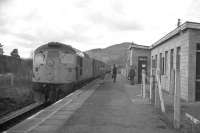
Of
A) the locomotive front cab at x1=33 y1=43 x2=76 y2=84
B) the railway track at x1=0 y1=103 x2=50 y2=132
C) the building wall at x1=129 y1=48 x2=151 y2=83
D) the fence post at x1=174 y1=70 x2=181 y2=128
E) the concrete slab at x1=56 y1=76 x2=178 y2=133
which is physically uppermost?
the building wall at x1=129 y1=48 x2=151 y2=83

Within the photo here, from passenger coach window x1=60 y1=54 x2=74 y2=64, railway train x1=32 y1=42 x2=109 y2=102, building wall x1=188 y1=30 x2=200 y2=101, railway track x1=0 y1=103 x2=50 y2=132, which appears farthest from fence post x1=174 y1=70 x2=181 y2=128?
passenger coach window x1=60 y1=54 x2=74 y2=64

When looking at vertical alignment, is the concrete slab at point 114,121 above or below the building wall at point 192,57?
below

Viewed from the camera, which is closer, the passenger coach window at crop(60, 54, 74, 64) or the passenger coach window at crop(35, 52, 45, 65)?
the passenger coach window at crop(35, 52, 45, 65)

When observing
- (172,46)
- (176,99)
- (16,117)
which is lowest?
(16,117)

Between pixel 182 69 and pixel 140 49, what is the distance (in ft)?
53.6

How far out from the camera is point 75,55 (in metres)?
18.3

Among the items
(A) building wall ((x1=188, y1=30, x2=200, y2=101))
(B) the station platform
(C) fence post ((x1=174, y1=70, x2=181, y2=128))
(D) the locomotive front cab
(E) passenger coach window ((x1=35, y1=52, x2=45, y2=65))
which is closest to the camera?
(B) the station platform

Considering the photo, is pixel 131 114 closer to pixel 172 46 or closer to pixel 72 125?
pixel 72 125

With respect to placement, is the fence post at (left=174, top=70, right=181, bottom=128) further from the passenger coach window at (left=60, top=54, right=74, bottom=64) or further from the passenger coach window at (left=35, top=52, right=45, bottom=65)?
the passenger coach window at (left=35, top=52, right=45, bottom=65)

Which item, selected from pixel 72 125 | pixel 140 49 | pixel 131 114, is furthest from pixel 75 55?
pixel 140 49

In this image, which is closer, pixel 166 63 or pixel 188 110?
pixel 188 110

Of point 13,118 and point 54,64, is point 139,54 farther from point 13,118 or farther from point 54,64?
point 13,118

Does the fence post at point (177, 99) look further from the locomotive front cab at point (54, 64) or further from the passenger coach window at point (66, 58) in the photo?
the passenger coach window at point (66, 58)

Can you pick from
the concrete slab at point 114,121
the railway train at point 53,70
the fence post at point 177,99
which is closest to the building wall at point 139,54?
A: the railway train at point 53,70
